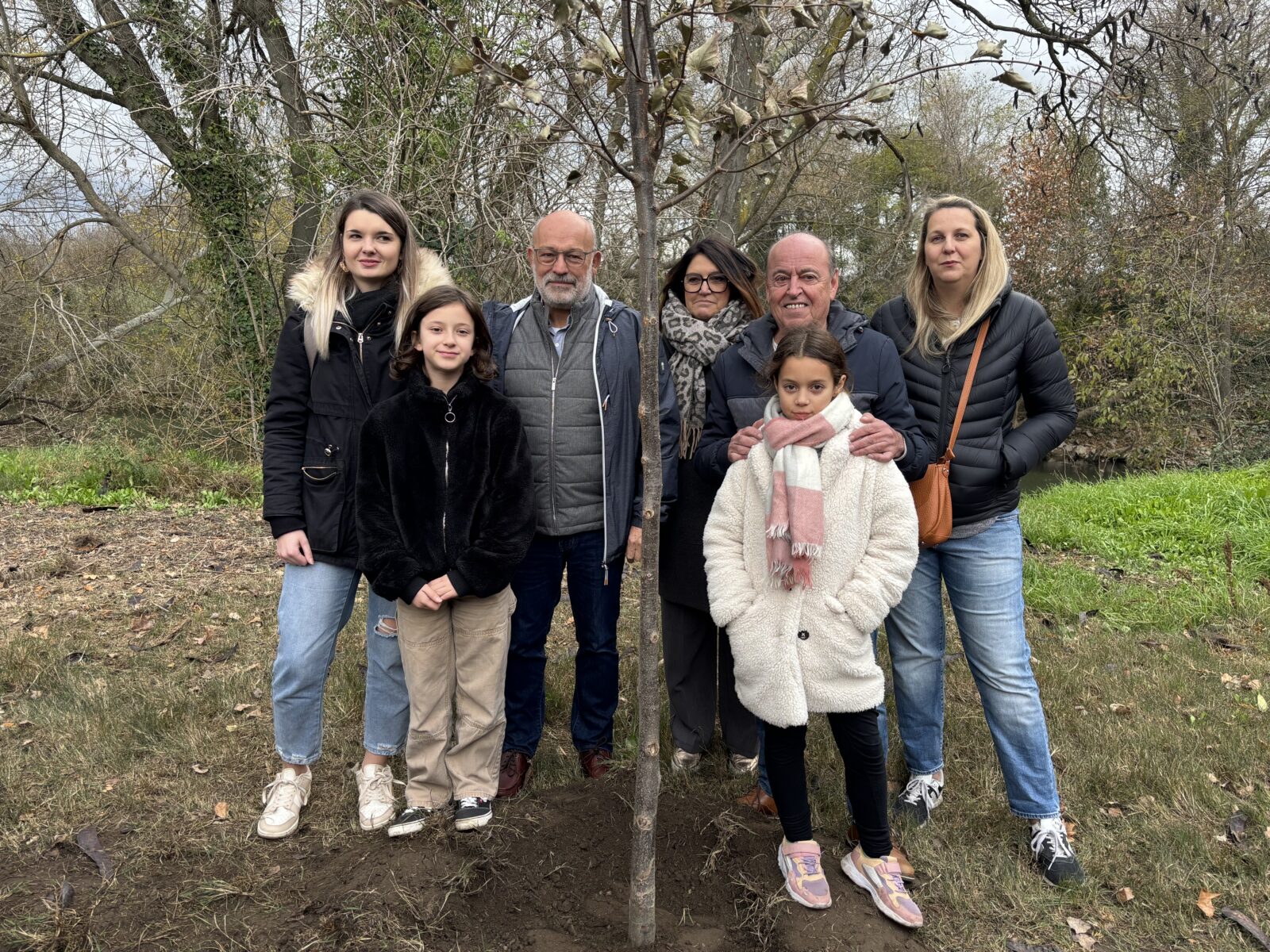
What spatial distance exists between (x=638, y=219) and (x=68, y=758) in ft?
11.5

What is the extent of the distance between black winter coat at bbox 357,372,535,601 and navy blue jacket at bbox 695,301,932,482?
73cm

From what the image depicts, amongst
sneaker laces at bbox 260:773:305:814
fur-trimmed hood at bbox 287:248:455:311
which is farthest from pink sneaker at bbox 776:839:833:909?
fur-trimmed hood at bbox 287:248:455:311

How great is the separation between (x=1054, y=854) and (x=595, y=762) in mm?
1748

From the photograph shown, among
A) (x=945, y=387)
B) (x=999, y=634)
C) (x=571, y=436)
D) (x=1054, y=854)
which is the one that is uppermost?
(x=945, y=387)

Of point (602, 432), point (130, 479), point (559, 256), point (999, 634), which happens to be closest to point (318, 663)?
point (602, 432)

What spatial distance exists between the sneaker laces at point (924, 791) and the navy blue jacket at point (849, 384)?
1.24 metres

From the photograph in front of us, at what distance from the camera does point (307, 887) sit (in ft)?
9.13

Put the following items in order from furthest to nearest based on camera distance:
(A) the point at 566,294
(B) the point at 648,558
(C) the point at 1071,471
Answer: (C) the point at 1071,471 → (A) the point at 566,294 → (B) the point at 648,558

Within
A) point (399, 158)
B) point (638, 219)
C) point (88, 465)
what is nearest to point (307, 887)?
point (638, 219)

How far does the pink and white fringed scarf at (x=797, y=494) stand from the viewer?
255 centimetres

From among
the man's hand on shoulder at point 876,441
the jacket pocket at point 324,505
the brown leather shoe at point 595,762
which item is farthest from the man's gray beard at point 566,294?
the brown leather shoe at point 595,762

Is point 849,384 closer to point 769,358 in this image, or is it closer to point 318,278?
point 769,358

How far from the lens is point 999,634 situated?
301cm

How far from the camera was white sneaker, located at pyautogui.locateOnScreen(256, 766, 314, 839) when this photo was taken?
318cm
